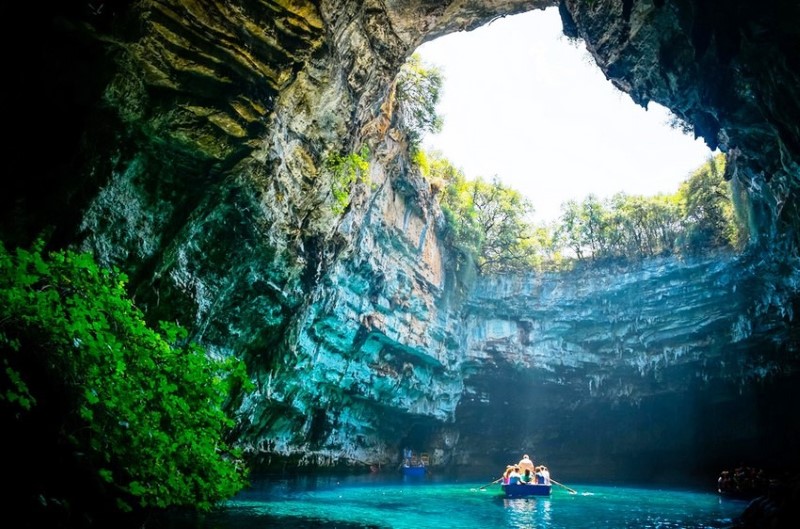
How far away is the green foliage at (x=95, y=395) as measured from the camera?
16.8ft

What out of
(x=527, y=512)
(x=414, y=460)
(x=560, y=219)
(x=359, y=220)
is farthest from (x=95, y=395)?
(x=560, y=219)

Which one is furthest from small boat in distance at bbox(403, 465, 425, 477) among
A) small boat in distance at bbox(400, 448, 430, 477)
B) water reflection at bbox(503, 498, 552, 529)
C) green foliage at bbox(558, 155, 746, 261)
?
green foliage at bbox(558, 155, 746, 261)

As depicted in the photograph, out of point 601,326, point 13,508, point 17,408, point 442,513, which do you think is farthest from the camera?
point 601,326

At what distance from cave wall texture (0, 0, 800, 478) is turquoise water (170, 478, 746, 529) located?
3.13m

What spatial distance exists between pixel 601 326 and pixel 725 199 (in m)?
9.53

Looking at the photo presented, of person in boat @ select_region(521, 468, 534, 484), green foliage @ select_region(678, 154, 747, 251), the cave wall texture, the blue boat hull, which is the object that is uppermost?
green foliage @ select_region(678, 154, 747, 251)

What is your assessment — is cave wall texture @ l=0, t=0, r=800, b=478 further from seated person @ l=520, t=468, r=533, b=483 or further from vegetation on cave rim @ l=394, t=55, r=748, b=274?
seated person @ l=520, t=468, r=533, b=483

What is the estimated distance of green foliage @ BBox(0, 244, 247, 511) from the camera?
513 cm

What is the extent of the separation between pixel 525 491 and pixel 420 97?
752 inches

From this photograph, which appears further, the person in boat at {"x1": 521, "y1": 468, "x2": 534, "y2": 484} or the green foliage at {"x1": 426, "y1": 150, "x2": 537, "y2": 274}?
the green foliage at {"x1": 426, "y1": 150, "x2": 537, "y2": 274}

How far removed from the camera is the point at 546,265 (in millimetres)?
29734

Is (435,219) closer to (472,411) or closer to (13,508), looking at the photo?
(472,411)

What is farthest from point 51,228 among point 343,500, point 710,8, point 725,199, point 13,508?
point 725,199

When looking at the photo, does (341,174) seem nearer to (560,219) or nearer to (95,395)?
(95,395)
